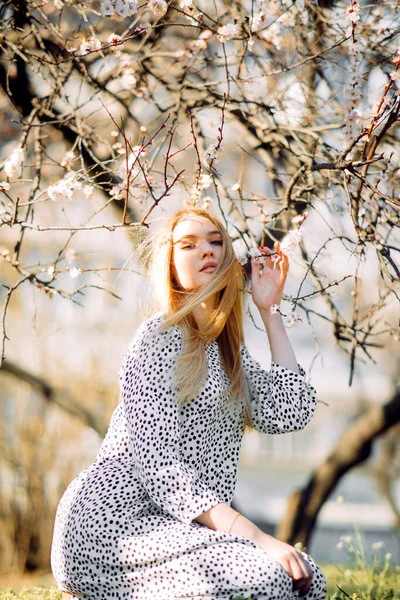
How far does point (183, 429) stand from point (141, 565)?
42 cm

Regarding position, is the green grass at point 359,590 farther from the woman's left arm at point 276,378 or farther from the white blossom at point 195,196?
the white blossom at point 195,196

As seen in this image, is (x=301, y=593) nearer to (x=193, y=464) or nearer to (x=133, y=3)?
(x=193, y=464)

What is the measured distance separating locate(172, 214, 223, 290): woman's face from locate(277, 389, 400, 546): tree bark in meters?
3.13

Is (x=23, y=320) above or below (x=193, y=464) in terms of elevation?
above

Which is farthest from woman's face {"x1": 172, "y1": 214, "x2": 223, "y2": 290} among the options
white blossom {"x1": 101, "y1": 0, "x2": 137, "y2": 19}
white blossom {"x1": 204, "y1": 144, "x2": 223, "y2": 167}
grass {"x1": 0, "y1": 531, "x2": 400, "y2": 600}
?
grass {"x1": 0, "y1": 531, "x2": 400, "y2": 600}

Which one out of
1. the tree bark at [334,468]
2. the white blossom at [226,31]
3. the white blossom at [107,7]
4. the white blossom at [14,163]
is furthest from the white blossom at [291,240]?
the tree bark at [334,468]

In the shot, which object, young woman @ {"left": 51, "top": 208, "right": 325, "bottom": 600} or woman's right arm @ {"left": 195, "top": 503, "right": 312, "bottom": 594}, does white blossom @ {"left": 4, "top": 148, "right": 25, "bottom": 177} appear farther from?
woman's right arm @ {"left": 195, "top": 503, "right": 312, "bottom": 594}

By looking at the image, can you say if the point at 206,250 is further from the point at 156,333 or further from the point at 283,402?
the point at 283,402

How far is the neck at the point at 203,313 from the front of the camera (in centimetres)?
247

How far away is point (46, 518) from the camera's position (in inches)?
281

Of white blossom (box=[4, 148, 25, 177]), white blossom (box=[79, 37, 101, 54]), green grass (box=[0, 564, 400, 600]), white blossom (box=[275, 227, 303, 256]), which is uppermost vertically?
white blossom (box=[79, 37, 101, 54])

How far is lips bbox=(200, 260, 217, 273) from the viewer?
245cm

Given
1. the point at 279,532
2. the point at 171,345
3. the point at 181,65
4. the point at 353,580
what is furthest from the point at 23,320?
the point at 171,345

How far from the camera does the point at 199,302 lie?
94.0 inches
